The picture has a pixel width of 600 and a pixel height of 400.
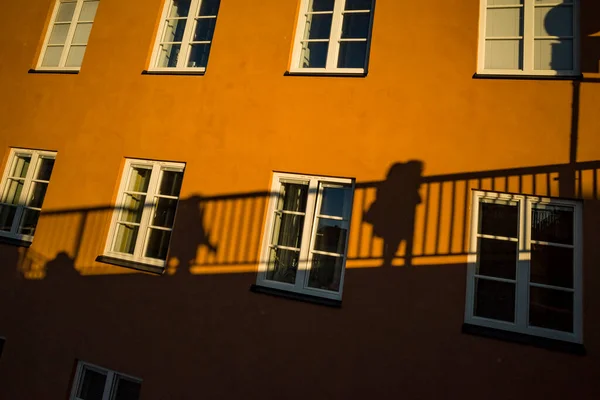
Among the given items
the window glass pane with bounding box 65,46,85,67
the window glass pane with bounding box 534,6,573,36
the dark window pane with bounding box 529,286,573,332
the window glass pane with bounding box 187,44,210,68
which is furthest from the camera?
the window glass pane with bounding box 65,46,85,67

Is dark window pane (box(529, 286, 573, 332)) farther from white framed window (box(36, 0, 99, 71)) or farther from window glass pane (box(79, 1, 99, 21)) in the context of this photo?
window glass pane (box(79, 1, 99, 21))

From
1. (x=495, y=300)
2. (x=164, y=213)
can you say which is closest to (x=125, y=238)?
(x=164, y=213)

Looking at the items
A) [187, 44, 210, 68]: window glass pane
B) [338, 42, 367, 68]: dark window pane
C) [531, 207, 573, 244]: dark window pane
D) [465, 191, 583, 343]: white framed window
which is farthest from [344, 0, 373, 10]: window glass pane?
[531, 207, 573, 244]: dark window pane

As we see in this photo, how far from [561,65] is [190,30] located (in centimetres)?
500

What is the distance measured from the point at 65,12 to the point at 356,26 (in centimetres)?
536

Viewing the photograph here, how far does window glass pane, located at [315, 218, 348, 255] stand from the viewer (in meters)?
3.91

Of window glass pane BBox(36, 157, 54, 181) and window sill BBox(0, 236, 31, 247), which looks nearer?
window sill BBox(0, 236, 31, 247)

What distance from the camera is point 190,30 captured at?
5.14 meters

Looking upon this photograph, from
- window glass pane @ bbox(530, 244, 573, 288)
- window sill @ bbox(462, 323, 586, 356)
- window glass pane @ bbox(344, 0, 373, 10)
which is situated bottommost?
window sill @ bbox(462, 323, 586, 356)

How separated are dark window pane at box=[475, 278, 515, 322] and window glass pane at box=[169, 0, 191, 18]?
5.75 meters

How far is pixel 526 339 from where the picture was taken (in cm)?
317

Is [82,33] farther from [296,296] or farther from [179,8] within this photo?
[296,296]

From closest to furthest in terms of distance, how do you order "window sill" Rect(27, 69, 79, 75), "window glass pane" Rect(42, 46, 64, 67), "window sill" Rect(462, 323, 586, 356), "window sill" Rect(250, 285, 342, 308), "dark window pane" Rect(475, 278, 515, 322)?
"window sill" Rect(462, 323, 586, 356)
"dark window pane" Rect(475, 278, 515, 322)
"window sill" Rect(250, 285, 342, 308)
"window sill" Rect(27, 69, 79, 75)
"window glass pane" Rect(42, 46, 64, 67)

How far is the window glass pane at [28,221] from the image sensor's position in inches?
202
